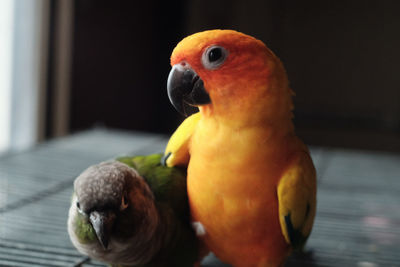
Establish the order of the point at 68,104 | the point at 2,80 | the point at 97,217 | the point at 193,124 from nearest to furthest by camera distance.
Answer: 1. the point at 97,217
2. the point at 193,124
3. the point at 2,80
4. the point at 68,104

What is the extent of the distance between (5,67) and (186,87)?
155 centimetres

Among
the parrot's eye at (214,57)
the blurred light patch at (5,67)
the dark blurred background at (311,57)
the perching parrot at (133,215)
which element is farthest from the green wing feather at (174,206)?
the dark blurred background at (311,57)

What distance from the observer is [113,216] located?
765mm

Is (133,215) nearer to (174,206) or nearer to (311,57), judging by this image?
(174,206)

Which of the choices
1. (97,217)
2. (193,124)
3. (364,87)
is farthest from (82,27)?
(364,87)

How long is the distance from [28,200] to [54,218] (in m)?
0.13

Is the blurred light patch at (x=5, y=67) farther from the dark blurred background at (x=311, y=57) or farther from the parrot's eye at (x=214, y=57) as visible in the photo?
the parrot's eye at (x=214, y=57)

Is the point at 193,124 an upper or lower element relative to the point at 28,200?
upper

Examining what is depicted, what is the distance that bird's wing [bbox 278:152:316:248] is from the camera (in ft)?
2.70

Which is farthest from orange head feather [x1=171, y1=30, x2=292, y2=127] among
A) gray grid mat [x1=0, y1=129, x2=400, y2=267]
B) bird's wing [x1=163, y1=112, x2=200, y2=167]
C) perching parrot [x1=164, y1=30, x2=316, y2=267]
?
gray grid mat [x1=0, y1=129, x2=400, y2=267]

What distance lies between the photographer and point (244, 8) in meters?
3.63

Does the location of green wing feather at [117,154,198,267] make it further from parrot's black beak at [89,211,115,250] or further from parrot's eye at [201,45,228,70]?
parrot's eye at [201,45,228,70]

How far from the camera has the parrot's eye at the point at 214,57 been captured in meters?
0.77

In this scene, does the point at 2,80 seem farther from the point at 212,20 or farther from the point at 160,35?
the point at 212,20
